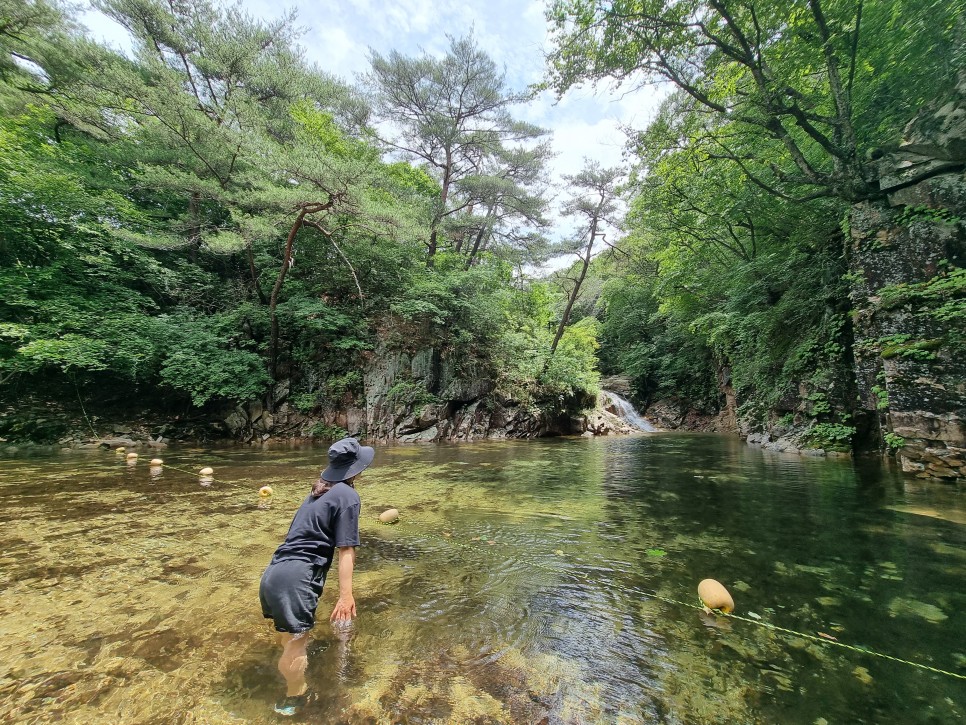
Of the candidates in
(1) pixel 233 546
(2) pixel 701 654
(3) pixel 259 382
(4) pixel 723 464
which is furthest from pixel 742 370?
(3) pixel 259 382

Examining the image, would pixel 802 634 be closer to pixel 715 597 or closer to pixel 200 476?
pixel 715 597

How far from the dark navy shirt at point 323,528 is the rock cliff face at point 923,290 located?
779 cm

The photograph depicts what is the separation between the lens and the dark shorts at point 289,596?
6.44 feet

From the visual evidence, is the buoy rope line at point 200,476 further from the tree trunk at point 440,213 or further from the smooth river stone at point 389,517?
the tree trunk at point 440,213

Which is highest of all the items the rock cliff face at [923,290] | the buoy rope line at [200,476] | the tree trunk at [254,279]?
the tree trunk at [254,279]

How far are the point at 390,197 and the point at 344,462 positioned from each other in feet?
43.7

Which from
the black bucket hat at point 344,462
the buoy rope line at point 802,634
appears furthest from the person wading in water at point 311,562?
the buoy rope line at point 802,634

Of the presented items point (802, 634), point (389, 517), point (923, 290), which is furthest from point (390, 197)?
point (802, 634)

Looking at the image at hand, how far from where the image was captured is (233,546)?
340cm

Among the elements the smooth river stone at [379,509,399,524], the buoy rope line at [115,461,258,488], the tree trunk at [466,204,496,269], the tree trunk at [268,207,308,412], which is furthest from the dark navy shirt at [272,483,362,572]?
the tree trunk at [466,204,496,269]

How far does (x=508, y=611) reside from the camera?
242 centimetres

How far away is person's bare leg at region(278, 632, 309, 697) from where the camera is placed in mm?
1702

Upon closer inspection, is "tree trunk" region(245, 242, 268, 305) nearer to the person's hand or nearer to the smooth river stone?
the smooth river stone

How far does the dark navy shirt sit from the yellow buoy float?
7.07 feet
